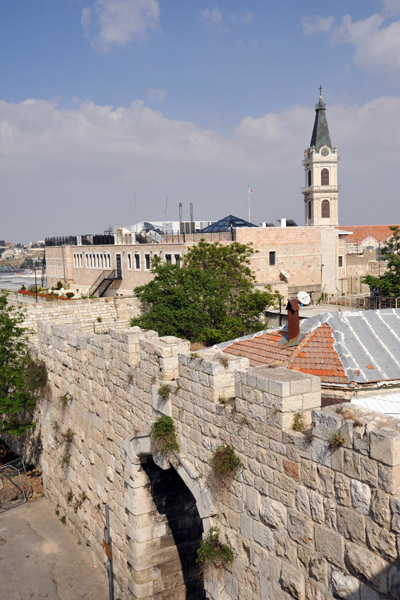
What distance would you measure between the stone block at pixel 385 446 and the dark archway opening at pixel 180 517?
537 cm

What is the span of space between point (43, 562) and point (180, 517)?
3.79 metres

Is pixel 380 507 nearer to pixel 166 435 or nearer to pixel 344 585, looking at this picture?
pixel 344 585

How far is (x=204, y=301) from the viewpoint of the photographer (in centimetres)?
2362

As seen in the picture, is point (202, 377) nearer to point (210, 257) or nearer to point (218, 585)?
point (218, 585)

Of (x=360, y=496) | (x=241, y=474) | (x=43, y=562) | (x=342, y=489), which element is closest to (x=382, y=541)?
(x=360, y=496)

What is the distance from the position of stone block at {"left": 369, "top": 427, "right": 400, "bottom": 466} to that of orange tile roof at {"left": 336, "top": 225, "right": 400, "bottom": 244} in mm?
56992

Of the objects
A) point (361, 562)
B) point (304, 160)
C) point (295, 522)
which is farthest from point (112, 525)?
point (304, 160)

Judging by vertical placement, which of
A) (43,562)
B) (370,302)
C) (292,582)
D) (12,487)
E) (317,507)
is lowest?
(43,562)

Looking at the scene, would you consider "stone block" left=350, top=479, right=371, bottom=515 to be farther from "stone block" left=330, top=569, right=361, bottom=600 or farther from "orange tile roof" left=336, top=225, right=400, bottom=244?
"orange tile roof" left=336, top=225, right=400, bottom=244

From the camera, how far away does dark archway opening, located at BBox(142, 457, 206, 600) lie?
9289 mm

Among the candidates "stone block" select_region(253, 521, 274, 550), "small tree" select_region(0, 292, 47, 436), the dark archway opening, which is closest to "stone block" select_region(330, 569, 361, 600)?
"stone block" select_region(253, 521, 274, 550)

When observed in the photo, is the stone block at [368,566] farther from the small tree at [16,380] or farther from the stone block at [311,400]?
the small tree at [16,380]

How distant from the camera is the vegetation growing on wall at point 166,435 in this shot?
7.65 meters

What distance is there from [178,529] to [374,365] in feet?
18.0
